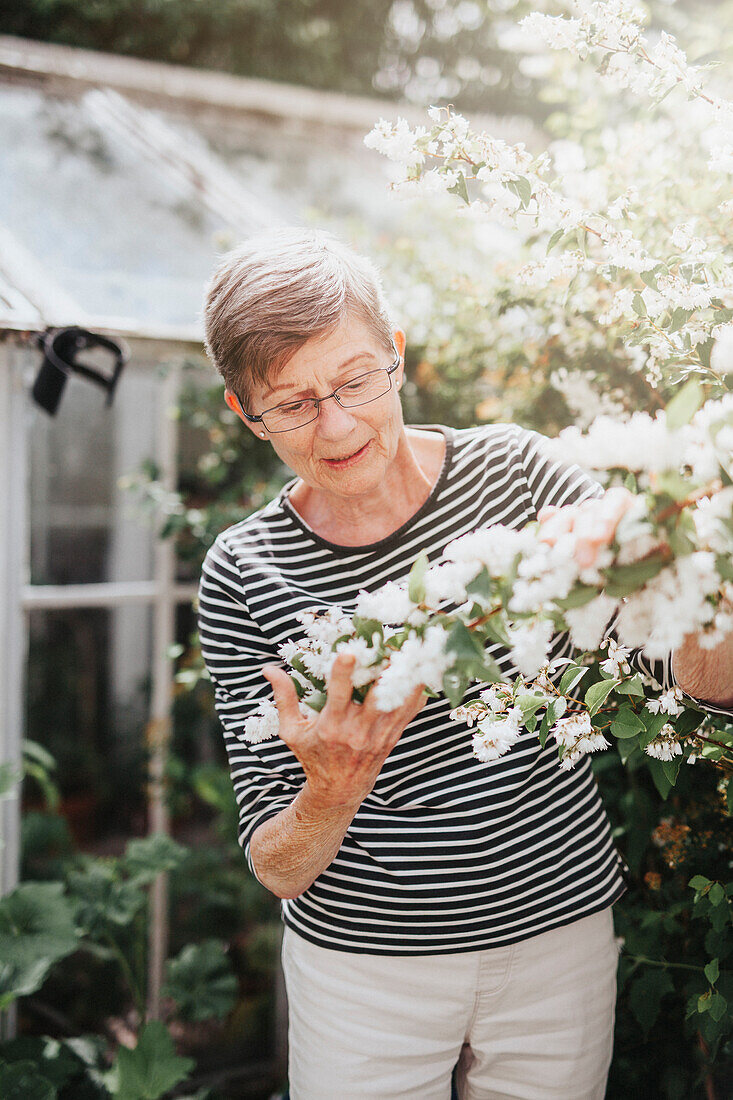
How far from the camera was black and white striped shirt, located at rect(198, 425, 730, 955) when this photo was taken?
47.8 inches

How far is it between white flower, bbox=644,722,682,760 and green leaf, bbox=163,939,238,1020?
1771 millimetres

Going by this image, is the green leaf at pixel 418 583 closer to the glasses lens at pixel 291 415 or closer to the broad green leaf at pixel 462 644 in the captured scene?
the broad green leaf at pixel 462 644

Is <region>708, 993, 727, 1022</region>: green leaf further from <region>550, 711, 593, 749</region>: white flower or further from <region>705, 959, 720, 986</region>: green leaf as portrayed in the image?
<region>550, 711, 593, 749</region>: white flower

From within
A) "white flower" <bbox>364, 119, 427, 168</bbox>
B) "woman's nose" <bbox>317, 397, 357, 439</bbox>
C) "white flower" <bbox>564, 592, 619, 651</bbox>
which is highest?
"white flower" <bbox>364, 119, 427, 168</bbox>

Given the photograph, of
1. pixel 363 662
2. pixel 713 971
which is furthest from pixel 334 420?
pixel 713 971

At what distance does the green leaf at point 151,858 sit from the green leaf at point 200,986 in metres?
0.28

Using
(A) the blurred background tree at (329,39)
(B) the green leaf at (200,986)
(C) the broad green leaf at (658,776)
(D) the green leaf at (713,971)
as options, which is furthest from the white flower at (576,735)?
(A) the blurred background tree at (329,39)

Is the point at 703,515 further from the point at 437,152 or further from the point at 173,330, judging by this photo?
the point at 173,330

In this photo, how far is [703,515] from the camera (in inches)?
26.4

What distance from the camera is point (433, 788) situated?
123 centimetres

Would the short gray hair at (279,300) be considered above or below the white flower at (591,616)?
above

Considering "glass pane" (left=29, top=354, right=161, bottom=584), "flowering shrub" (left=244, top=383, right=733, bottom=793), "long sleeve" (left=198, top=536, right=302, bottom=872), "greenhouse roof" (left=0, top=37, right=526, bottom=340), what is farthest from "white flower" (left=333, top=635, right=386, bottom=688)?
"glass pane" (left=29, top=354, right=161, bottom=584)

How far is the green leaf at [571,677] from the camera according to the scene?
104 cm

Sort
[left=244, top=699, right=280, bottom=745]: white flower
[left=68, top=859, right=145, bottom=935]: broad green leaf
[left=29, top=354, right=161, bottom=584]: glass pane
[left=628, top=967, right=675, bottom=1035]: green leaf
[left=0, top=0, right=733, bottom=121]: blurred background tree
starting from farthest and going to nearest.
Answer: [left=0, top=0, right=733, bottom=121]: blurred background tree < [left=29, top=354, right=161, bottom=584]: glass pane < [left=68, top=859, right=145, bottom=935]: broad green leaf < [left=628, top=967, right=675, bottom=1035]: green leaf < [left=244, top=699, right=280, bottom=745]: white flower
